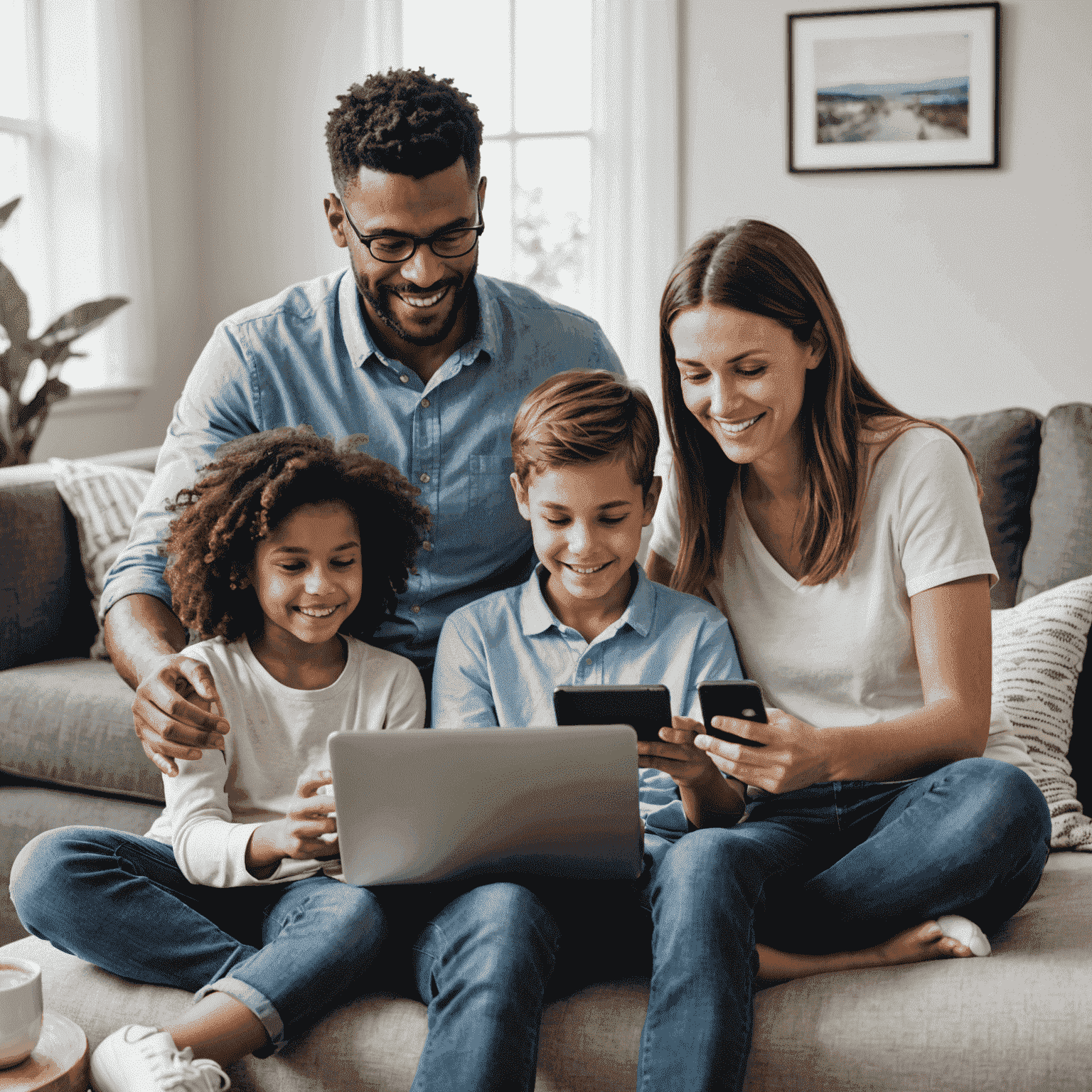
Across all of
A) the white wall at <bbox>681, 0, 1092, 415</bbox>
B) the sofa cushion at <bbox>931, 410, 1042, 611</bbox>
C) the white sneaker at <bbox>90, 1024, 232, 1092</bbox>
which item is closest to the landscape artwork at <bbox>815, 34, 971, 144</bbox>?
the white wall at <bbox>681, 0, 1092, 415</bbox>

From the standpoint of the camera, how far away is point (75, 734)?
2.19 meters

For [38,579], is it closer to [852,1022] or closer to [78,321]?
[78,321]

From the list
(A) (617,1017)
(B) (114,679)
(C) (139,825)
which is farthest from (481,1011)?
(B) (114,679)

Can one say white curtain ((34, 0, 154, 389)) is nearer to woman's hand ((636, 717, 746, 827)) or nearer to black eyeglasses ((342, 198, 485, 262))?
black eyeglasses ((342, 198, 485, 262))

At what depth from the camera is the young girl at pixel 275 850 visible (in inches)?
44.9

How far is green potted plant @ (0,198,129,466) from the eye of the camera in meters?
3.14

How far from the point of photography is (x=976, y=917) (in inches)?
51.7

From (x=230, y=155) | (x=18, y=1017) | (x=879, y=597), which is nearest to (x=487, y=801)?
(x=18, y=1017)

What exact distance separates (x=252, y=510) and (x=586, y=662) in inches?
17.7

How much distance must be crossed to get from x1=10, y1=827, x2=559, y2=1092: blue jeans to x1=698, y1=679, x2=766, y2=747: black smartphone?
262mm

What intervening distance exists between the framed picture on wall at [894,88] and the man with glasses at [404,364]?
2.07 meters

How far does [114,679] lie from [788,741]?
1473 mm

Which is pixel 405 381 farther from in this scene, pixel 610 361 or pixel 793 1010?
pixel 793 1010

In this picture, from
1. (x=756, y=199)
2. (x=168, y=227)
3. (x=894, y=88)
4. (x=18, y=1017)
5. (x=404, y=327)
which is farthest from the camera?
(x=168, y=227)
